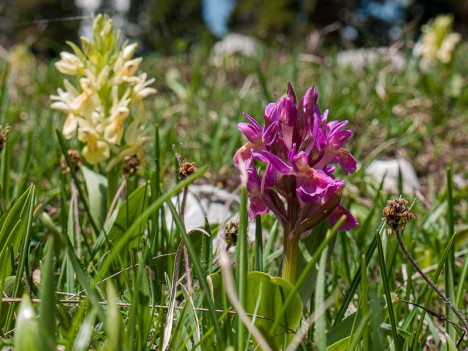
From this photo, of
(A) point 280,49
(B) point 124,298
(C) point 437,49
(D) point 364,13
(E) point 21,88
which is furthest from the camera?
(D) point 364,13

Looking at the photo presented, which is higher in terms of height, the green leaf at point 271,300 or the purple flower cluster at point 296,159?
the purple flower cluster at point 296,159

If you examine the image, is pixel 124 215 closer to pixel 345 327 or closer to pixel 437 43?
pixel 345 327

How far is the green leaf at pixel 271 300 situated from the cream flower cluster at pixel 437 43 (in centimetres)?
403

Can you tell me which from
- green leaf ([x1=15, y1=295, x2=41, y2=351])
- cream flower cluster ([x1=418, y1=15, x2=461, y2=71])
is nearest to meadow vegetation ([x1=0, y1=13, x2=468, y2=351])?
green leaf ([x1=15, y1=295, x2=41, y2=351])

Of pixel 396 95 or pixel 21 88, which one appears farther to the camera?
pixel 21 88

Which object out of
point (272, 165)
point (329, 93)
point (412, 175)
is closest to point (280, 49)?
point (329, 93)

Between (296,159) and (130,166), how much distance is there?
0.71m

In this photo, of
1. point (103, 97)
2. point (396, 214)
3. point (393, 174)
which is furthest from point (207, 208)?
point (393, 174)

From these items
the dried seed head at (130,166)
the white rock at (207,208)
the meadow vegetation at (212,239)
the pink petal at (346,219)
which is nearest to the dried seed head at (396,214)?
the meadow vegetation at (212,239)

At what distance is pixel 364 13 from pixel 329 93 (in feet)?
80.2

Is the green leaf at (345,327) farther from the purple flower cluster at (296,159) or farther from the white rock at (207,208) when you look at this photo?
the white rock at (207,208)

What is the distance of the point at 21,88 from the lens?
12.3 ft

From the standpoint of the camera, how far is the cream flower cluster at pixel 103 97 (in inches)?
62.2

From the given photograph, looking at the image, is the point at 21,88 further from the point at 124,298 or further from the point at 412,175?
the point at 124,298
